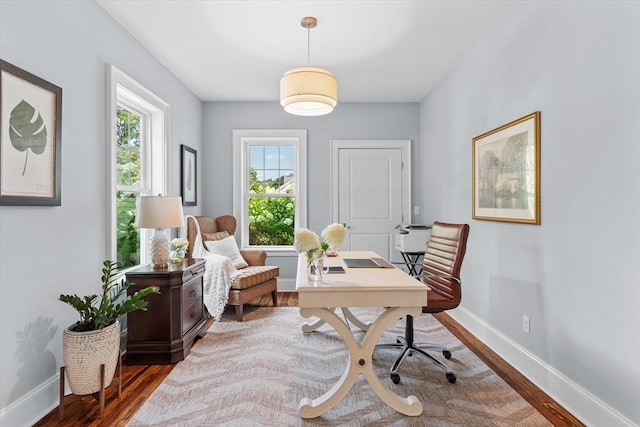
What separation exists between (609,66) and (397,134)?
3.39 metres

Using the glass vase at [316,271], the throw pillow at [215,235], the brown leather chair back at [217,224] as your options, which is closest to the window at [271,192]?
the brown leather chair back at [217,224]

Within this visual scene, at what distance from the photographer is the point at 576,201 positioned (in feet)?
6.91

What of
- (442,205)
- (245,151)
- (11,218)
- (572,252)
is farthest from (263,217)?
(572,252)

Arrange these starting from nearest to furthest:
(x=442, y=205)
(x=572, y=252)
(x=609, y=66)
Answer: (x=609, y=66) → (x=572, y=252) → (x=442, y=205)

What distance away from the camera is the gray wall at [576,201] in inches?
69.8

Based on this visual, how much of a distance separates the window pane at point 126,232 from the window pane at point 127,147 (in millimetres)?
149

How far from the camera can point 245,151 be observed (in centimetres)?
525

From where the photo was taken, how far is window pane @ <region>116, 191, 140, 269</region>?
3189 mm

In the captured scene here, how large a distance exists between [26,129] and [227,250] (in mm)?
2502

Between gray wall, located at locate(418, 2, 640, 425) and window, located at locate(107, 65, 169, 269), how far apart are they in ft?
9.77

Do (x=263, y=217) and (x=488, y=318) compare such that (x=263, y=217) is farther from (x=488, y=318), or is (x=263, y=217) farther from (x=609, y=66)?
(x=609, y=66)

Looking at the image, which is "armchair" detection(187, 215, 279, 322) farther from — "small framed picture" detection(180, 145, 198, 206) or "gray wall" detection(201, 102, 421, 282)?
"gray wall" detection(201, 102, 421, 282)

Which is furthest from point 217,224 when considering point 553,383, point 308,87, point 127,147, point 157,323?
point 553,383

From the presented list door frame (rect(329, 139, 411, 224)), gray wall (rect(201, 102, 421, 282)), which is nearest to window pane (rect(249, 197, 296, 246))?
gray wall (rect(201, 102, 421, 282))
